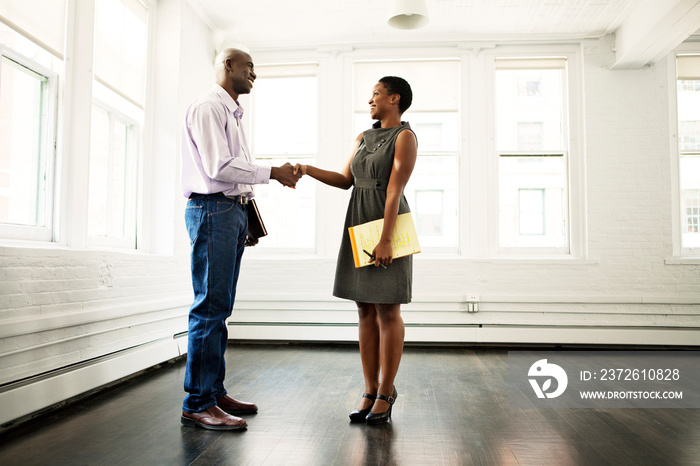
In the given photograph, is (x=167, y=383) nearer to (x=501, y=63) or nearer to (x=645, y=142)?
(x=501, y=63)

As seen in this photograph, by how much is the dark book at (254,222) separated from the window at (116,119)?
1.41 meters

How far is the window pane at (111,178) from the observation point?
11.3 feet

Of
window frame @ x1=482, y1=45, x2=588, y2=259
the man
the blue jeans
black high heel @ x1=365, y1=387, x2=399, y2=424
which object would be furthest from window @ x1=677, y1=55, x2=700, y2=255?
the blue jeans

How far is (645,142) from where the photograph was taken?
4.88 metres

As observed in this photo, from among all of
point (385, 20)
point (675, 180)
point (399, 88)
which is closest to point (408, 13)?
point (399, 88)

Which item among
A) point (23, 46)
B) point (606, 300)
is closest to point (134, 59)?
point (23, 46)

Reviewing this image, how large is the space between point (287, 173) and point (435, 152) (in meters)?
2.94

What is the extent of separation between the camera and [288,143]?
17.6 feet

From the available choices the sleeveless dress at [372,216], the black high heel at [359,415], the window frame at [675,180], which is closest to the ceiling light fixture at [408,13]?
the sleeveless dress at [372,216]

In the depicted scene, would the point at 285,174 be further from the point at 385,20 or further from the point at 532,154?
the point at 532,154

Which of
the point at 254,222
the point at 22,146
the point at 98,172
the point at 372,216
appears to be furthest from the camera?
the point at 98,172

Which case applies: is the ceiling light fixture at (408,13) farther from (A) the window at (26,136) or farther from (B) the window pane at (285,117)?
(A) the window at (26,136)

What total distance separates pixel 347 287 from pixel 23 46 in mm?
2097

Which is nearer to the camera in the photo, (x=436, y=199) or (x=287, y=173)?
(x=287, y=173)
